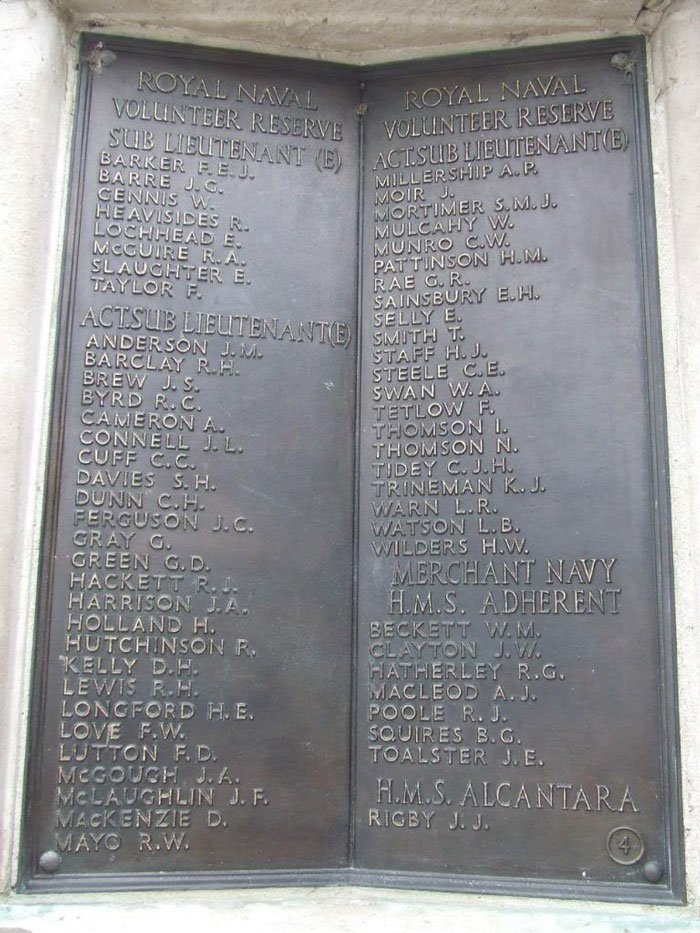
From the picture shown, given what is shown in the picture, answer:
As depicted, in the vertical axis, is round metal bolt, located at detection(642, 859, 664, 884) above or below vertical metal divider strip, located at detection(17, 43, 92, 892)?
below

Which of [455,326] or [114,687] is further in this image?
[455,326]

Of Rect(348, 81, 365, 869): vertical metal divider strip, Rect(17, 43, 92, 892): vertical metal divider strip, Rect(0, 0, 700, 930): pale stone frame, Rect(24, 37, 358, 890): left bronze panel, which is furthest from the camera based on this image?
Rect(348, 81, 365, 869): vertical metal divider strip

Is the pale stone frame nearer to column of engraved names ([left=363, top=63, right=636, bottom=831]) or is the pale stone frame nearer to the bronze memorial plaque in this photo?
the bronze memorial plaque

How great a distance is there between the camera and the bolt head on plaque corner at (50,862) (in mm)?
3971

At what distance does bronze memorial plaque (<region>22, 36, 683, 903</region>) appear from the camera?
4113mm

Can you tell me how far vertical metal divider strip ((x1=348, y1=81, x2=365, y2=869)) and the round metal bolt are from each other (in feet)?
3.97

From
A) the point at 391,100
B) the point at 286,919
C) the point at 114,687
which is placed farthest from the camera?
the point at 391,100

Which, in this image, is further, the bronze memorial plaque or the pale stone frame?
the bronze memorial plaque

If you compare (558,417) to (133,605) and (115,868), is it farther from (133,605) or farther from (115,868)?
(115,868)

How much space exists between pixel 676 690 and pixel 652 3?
321 cm

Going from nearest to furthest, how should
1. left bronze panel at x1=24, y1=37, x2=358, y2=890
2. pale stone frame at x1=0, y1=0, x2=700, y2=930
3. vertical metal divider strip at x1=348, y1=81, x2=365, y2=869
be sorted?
1. pale stone frame at x1=0, y1=0, x2=700, y2=930
2. left bronze panel at x1=24, y1=37, x2=358, y2=890
3. vertical metal divider strip at x1=348, y1=81, x2=365, y2=869

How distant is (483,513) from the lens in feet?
14.5

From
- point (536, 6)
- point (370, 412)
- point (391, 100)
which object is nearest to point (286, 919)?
point (370, 412)

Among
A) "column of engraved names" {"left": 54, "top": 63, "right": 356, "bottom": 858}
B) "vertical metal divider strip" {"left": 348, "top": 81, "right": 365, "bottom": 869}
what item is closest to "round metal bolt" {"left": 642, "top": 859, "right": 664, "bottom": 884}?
"vertical metal divider strip" {"left": 348, "top": 81, "right": 365, "bottom": 869}
